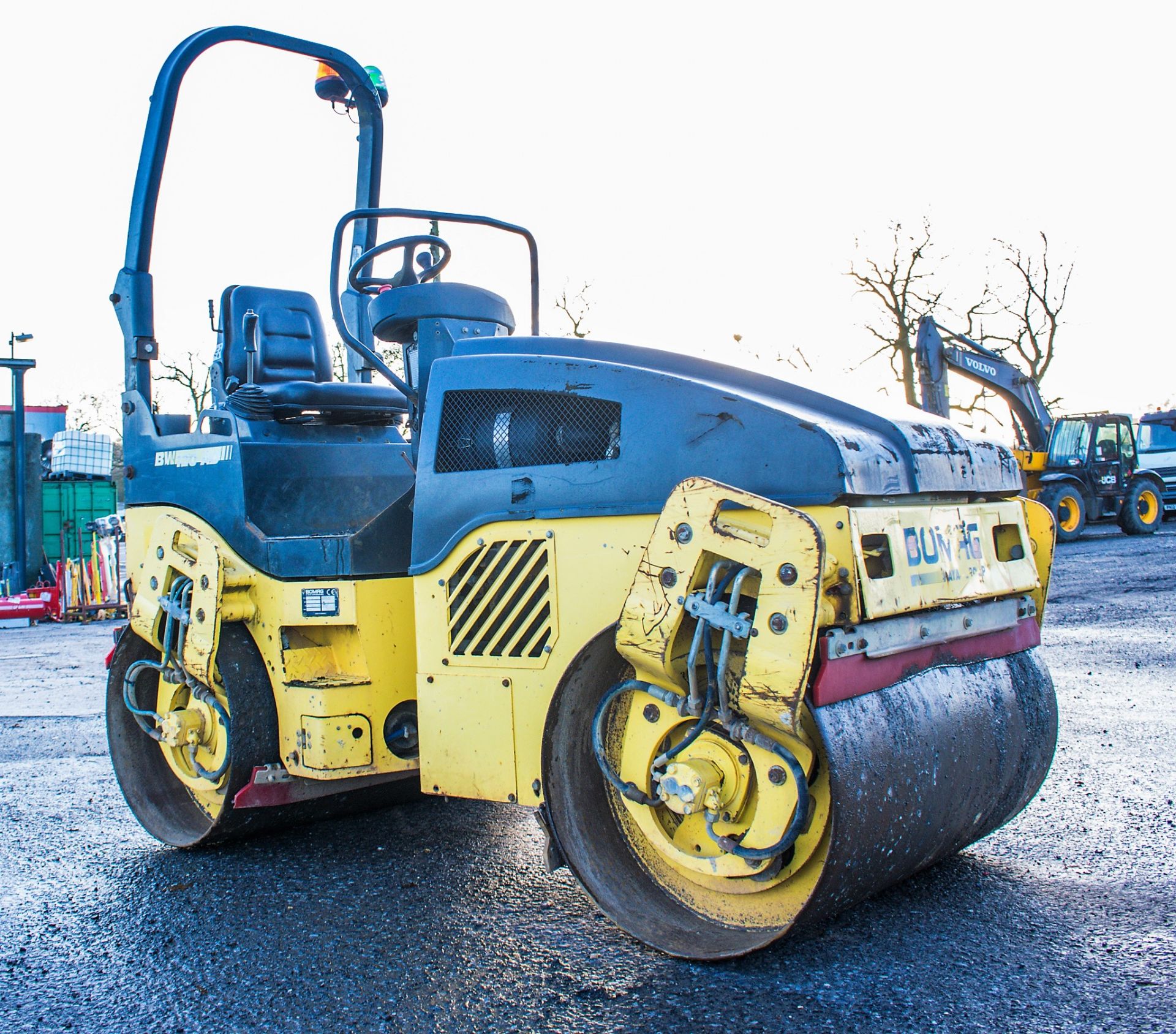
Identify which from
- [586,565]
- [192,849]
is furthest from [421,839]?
[586,565]

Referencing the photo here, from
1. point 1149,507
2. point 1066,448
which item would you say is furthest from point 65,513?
point 1149,507

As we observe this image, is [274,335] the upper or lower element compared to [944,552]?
upper

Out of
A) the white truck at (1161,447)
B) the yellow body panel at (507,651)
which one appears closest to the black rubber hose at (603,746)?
the yellow body panel at (507,651)

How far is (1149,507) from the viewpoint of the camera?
813 inches

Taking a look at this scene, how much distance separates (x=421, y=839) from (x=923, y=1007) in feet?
6.21

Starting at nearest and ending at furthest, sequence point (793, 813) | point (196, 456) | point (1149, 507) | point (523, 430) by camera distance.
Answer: point (793, 813), point (523, 430), point (196, 456), point (1149, 507)

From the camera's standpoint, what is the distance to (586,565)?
2715 millimetres

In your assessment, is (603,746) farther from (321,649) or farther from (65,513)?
(65,513)

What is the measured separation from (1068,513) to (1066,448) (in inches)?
52.8

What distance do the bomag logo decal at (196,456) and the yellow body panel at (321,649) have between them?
0.25 m

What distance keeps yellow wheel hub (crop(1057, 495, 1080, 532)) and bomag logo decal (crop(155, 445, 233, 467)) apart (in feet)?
59.7

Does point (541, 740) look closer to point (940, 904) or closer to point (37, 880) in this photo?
point (940, 904)

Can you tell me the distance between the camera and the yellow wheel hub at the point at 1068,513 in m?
19.4

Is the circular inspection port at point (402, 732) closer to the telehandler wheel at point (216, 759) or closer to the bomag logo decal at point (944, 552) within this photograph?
the telehandler wheel at point (216, 759)
